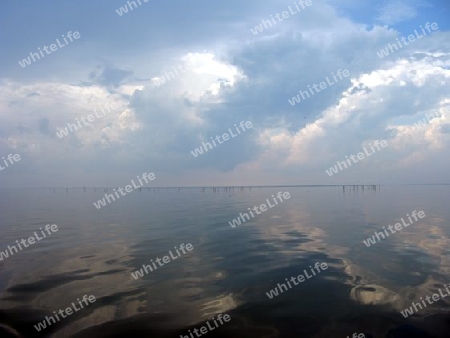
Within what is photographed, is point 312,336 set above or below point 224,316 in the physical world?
below

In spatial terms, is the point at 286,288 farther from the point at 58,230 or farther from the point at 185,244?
the point at 58,230

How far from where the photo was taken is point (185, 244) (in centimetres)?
2273

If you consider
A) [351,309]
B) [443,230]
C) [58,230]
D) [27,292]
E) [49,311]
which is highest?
[58,230]

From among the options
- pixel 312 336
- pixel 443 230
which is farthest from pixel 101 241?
pixel 443 230

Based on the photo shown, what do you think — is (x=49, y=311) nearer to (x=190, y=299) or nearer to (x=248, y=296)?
(x=190, y=299)

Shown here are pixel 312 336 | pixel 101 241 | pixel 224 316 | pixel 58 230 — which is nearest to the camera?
pixel 312 336

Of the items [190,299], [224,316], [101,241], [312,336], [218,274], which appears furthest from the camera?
[101,241]

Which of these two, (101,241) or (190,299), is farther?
(101,241)

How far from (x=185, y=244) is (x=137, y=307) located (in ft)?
36.1

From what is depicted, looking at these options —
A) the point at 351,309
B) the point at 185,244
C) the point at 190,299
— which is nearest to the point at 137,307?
the point at 190,299

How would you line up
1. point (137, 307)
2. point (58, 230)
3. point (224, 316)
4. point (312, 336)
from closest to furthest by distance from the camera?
point (312, 336)
point (224, 316)
point (137, 307)
point (58, 230)

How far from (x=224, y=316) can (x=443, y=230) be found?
85.0 feet

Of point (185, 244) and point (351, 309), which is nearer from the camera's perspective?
point (351, 309)

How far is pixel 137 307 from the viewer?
38.5ft
